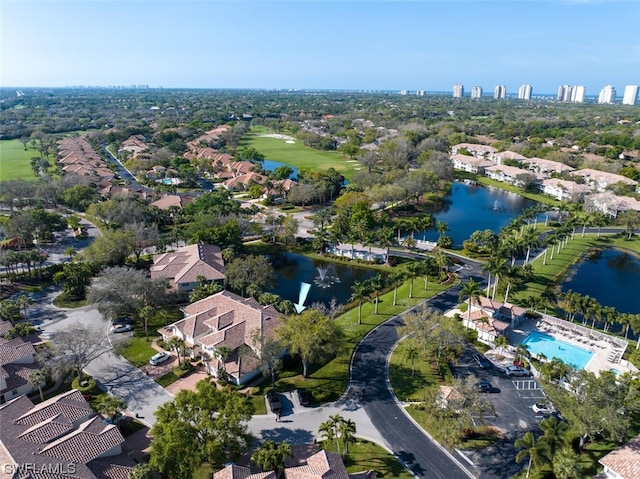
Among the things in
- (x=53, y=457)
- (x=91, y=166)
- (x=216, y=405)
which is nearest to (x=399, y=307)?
(x=216, y=405)

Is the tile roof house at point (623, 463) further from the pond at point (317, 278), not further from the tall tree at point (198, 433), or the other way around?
the pond at point (317, 278)

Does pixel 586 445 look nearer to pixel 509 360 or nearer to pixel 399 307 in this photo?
pixel 509 360

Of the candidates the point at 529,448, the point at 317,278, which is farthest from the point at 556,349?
the point at 317,278

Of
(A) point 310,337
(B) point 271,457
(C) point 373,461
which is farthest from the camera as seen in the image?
(A) point 310,337

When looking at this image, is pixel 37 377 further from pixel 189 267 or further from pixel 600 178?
pixel 600 178

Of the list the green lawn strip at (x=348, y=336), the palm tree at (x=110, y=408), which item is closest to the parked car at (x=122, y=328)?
the palm tree at (x=110, y=408)
